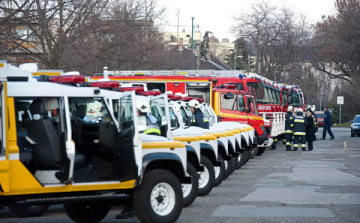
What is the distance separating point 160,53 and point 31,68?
33.4m

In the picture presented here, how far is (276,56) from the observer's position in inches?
2431

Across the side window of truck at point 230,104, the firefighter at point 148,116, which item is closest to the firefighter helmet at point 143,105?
the firefighter at point 148,116

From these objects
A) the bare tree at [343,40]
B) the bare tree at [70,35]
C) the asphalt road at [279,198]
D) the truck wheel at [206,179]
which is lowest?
the asphalt road at [279,198]

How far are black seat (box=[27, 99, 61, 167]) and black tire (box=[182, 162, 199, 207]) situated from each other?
10.1 feet

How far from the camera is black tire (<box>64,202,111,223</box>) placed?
400 inches

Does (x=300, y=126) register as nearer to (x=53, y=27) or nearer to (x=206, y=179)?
(x=53, y=27)

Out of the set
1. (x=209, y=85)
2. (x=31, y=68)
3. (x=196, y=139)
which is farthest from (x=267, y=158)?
(x=31, y=68)

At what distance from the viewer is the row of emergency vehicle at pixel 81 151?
27.7 ft

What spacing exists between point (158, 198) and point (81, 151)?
1.26 m

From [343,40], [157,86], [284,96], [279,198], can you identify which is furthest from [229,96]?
[343,40]

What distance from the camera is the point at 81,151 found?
9.22 meters

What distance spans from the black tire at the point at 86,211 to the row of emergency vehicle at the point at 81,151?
15 millimetres

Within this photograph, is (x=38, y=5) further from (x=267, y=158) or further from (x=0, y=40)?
(x=267, y=158)

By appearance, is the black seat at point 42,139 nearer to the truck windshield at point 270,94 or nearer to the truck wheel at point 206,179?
the truck wheel at point 206,179
